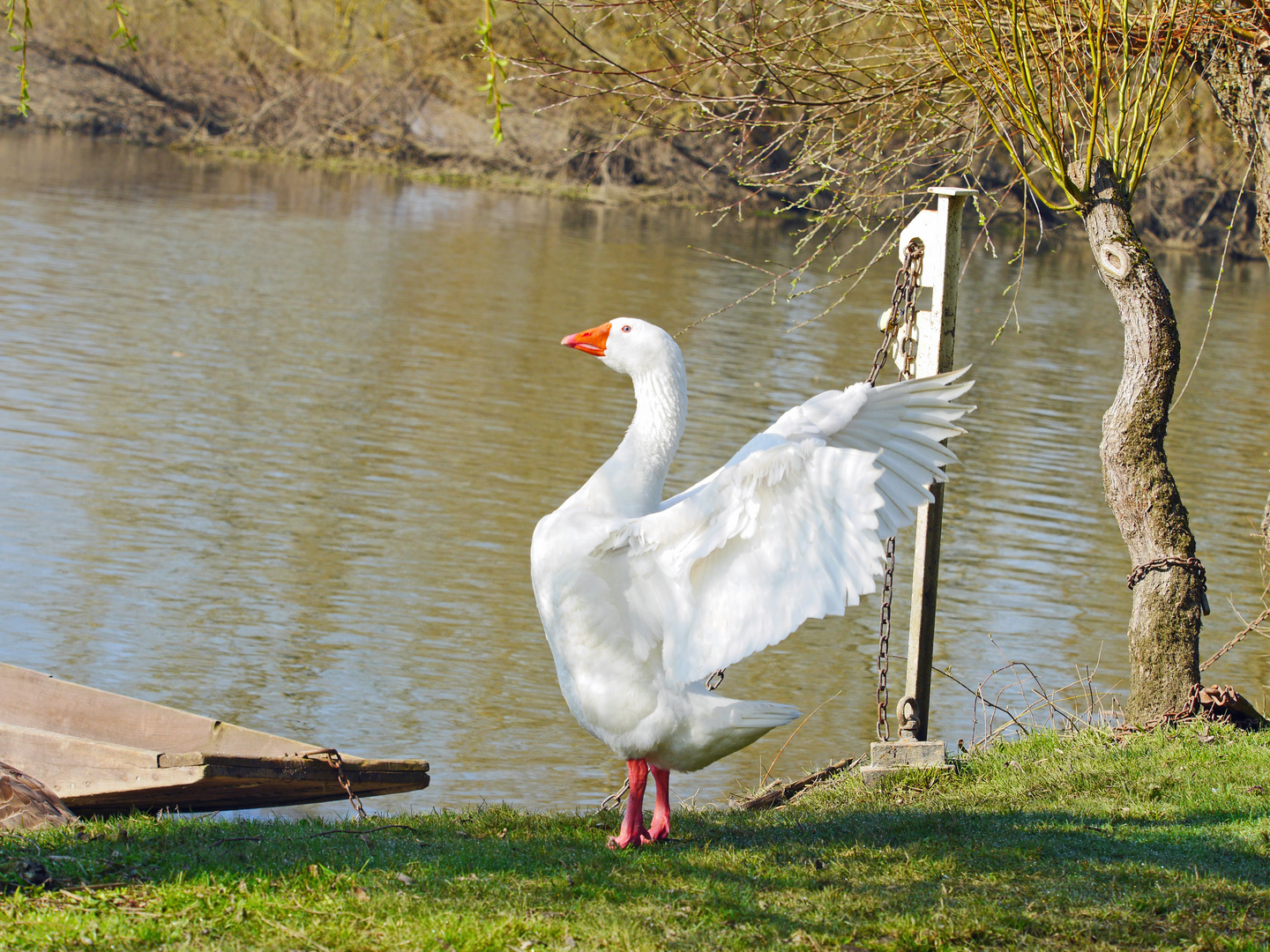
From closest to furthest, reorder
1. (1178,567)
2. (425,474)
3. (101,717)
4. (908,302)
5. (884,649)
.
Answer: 1. (884,649)
2. (908,302)
3. (101,717)
4. (1178,567)
5. (425,474)

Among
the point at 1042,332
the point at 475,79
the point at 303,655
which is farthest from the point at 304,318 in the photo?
the point at 475,79

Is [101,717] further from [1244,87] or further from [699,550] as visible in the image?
[1244,87]

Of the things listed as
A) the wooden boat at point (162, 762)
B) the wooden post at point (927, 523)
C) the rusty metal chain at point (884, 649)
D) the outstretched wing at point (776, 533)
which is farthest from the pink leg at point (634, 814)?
the wooden post at point (927, 523)

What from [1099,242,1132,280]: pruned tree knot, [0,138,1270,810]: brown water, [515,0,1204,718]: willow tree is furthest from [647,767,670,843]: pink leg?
[1099,242,1132,280]: pruned tree knot

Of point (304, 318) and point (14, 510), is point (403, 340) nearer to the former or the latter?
point (304, 318)

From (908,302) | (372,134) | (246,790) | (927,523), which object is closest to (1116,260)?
(908,302)

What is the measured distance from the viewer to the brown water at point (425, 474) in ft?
28.9

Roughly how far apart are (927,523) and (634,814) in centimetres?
256

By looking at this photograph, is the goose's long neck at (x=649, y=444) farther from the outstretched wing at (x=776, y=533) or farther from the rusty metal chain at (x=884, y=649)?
the rusty metal chain at (x=884, y=649)

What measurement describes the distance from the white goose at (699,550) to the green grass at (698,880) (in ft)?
1.79

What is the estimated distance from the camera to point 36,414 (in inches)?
556

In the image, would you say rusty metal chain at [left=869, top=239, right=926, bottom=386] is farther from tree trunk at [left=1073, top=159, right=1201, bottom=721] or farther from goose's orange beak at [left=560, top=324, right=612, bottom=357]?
goose's orange beak at [left=560, top=324, right=612, bottom=357]

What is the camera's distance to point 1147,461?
722 centimetres

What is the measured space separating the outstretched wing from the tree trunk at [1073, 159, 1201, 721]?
2.60 metres
